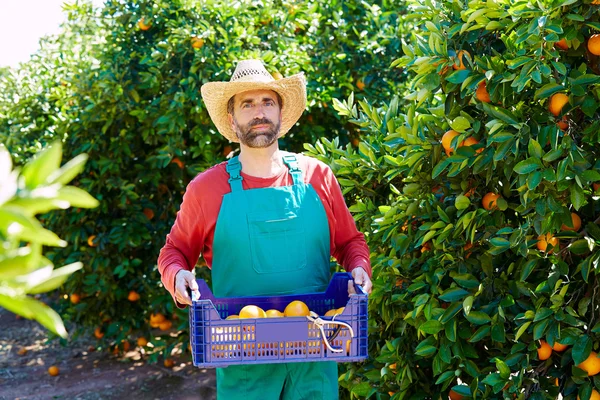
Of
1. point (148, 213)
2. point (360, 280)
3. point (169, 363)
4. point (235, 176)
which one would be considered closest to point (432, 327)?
point (360, 280)

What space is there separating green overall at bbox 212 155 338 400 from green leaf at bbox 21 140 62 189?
1.94 m

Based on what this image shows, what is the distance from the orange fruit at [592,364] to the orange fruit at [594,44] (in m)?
0.89

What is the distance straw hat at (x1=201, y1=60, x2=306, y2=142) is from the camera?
277cm

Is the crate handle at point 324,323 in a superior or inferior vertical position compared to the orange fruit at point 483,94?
inferior

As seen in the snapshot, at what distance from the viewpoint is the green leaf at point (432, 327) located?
2.54 meters

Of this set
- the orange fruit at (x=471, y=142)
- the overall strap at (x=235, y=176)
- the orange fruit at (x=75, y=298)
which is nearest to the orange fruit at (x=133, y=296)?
the orange fruit at (x=75, y=298)

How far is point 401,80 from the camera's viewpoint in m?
5.11

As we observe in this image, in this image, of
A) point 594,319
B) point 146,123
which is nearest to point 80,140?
point 146,123

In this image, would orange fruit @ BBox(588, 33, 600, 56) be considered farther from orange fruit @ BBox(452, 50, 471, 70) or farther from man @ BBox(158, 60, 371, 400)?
man @ BBox(158, 60, 371, 400)

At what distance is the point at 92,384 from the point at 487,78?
3.73 m

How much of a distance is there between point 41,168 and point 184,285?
1825 mm

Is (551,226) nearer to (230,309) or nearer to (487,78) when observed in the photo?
(487,78)

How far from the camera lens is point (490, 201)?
2.52 m

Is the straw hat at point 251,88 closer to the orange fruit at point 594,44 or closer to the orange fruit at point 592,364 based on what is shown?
the orange fruit at point 594,44
